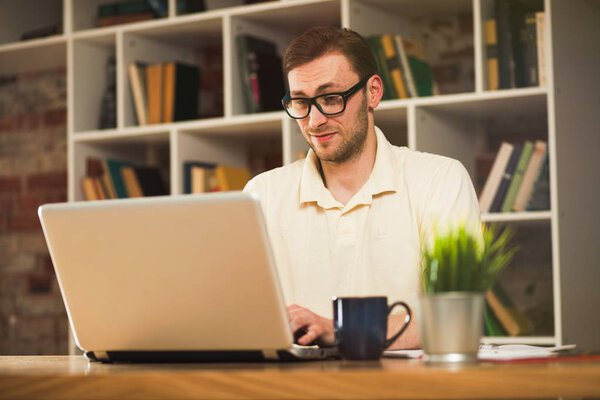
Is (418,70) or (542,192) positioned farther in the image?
(418,70)

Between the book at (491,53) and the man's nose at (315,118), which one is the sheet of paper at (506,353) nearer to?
the man's nose at (315,118)

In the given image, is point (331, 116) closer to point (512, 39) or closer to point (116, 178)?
point (512, 39)

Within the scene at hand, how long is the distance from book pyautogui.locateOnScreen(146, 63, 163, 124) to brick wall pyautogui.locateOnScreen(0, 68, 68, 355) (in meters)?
0.69

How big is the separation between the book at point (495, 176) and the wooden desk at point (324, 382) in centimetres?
183

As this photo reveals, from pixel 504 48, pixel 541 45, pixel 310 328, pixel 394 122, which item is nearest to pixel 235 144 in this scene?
pixel 394 122

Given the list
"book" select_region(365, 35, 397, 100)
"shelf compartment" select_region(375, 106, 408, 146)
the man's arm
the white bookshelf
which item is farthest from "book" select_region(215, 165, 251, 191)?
the man's arm

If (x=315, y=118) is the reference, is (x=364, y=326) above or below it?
below

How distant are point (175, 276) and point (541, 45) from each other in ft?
Result: 6.24

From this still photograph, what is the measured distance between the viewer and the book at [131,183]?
3764 millimetres

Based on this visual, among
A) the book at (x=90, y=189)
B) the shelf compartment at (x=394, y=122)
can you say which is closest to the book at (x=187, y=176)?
the book at (x=90, y=189)

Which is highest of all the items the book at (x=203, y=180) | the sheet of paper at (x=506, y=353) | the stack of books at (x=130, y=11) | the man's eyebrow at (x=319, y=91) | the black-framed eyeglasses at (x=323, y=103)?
the stack of books at (x=130, y=11)

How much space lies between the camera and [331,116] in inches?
94.0

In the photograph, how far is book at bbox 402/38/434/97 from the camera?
3307mm

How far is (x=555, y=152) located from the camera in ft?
9.73
